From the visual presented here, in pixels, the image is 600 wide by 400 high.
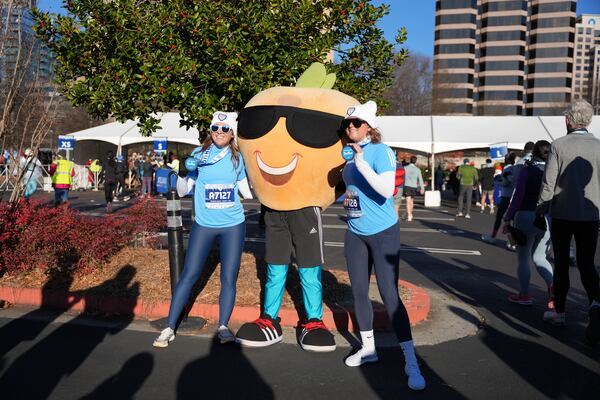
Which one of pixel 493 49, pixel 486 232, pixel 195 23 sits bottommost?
pixel 486 232

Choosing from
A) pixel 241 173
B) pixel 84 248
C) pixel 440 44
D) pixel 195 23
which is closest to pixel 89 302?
pixel 84 248

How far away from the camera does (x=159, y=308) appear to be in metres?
4.89

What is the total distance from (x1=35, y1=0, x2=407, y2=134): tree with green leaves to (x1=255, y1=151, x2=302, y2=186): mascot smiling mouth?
120 centimetres

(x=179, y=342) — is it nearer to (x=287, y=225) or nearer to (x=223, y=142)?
(x=287, y=225)

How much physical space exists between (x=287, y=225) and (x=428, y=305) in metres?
1.69

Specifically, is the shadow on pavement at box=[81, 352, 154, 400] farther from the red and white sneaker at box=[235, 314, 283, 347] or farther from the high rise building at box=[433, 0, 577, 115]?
the high rise building at box=[433, 0, 577, 115]

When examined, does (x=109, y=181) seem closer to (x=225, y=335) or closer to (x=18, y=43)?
(x=18, y=43)

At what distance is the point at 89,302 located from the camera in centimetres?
505

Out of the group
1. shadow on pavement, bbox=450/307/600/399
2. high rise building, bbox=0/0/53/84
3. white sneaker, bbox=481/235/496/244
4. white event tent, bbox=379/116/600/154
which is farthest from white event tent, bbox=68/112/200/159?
shadow on pavement, bbox=450/307/600/399

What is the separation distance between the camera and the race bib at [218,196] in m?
4.19

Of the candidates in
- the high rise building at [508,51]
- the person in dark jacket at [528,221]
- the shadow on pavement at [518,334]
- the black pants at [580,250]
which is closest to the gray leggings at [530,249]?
the person in dark jacket at [528,221]

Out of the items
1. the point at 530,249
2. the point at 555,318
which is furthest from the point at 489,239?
the point at 555,318

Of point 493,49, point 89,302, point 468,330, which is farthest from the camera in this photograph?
point 493,49

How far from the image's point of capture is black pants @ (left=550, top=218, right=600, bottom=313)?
420 cm
